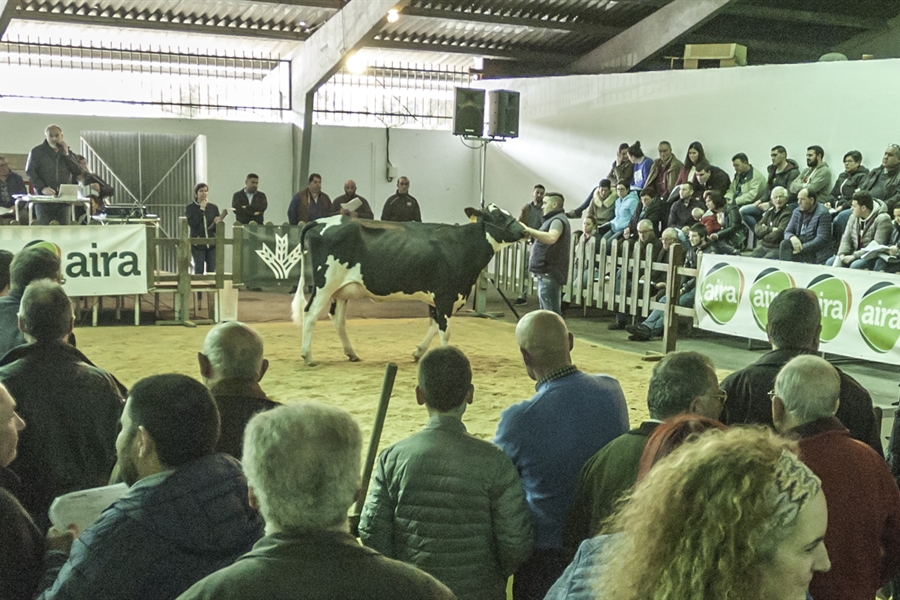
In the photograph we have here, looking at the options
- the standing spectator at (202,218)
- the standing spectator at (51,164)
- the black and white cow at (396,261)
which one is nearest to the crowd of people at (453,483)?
the black and white cow at (396,261)

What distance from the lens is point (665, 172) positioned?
1630 cm

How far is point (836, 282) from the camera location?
1005 cm

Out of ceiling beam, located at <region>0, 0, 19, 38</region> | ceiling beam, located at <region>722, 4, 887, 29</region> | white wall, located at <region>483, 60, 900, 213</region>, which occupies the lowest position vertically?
white wall, located at <region>483, 60, 900, 213</region>

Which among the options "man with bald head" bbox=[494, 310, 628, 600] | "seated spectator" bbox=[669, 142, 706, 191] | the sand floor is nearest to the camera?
"man with bald head" bbox=[494, 310, 628, 600]

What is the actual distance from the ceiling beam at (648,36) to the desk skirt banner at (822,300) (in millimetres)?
8041

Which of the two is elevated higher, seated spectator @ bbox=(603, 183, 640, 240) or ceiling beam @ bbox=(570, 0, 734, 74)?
ceiling beam @ bbox=(570, 0, 734, 74)

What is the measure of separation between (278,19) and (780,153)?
1011 cm

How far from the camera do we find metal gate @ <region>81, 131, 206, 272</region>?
19141 millimetres

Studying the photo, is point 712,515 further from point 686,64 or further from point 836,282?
point 686,64

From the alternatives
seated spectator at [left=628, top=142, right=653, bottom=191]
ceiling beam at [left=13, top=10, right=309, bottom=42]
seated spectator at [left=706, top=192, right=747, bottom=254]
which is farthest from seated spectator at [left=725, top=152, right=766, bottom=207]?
ceiling beam at [left=13, top=10, right=309, bottom=42]

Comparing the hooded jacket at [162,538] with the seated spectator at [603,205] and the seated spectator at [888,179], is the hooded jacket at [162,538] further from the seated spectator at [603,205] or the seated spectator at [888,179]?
the seated spectator at [603,205]

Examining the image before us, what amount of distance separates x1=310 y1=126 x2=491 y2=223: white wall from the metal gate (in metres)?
2.66

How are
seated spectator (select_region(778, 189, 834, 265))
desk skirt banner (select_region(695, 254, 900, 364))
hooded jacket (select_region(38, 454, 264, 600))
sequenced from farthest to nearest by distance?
seated spectator (select_region(778, 189, 834, 265)) < desk skirt banner (select_region(695, 254, 900, 364)) < hooded jacket (select_region(38, 454, 264, 600))

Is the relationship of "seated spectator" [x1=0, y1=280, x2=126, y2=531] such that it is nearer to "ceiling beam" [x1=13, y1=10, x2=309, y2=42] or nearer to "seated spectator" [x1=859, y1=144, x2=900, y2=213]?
"seated spectator" [x1=859, y1=144, x2=900, y2=213]
